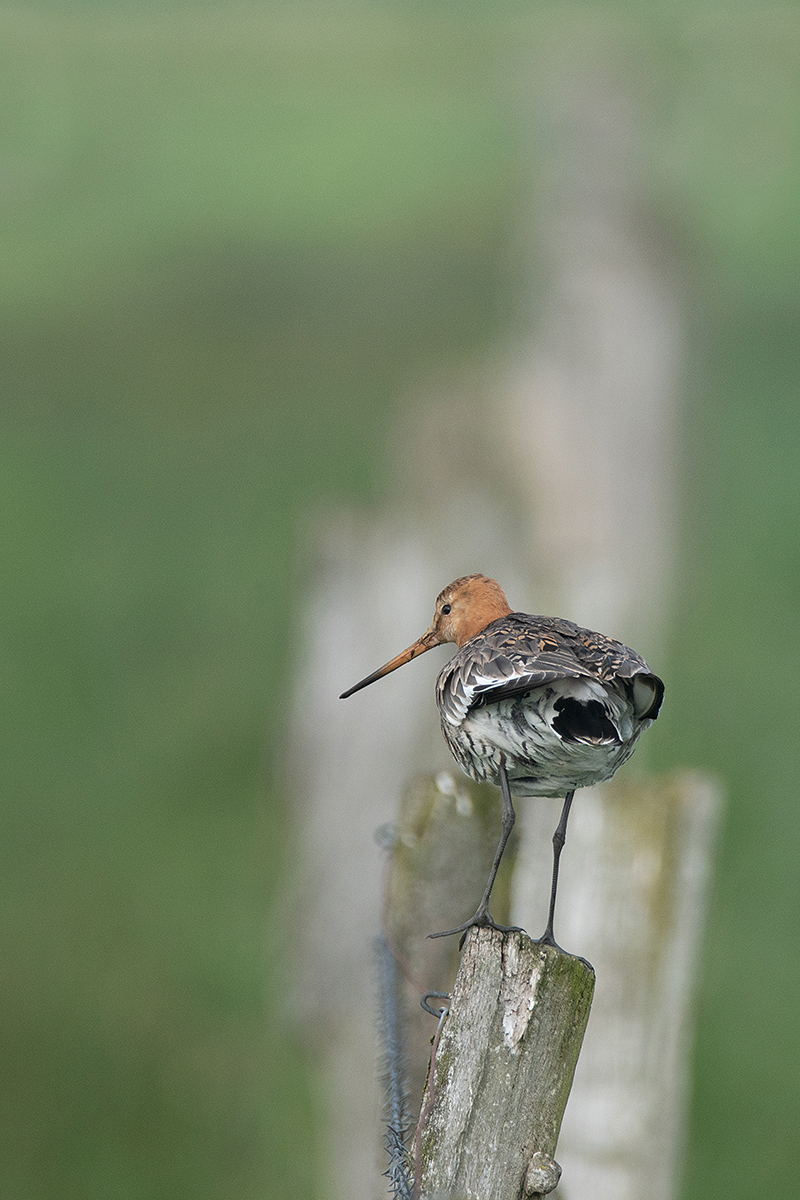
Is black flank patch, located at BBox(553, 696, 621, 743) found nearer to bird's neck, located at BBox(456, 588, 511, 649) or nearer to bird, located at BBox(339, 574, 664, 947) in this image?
bird, located at BBox(339, 574, 664, 947)

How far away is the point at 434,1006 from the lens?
7.36 feet

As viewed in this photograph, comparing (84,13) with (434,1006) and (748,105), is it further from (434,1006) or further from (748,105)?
(434,1006)

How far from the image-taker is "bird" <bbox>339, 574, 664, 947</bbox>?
6.20ft

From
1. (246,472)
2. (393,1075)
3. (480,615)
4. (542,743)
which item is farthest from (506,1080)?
(246,472)

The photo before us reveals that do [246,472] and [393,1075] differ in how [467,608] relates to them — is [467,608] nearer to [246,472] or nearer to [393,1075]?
[393,1075]

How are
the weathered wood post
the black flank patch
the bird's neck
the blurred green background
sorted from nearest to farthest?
1. the weathered wood post
2. the black flank patch
3. the bird's neck
4. the blurred green background

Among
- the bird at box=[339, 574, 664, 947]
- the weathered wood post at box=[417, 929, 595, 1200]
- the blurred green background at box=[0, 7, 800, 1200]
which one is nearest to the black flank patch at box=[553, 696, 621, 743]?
the bird at box=[339, 574, 664, 947]

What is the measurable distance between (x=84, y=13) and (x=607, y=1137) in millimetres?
24452

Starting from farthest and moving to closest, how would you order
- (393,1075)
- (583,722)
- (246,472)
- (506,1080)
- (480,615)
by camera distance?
(246,472) < (480,615) < (583,722) < (393,1075) < (506,1080)

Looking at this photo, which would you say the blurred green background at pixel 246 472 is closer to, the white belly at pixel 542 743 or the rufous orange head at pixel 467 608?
the rufous orange head at pixel 467 608

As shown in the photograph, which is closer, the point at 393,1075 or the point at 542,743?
the point at 393,1075

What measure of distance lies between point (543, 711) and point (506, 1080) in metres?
0.62

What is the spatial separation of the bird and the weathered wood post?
0.28 metres

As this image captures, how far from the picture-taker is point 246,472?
13656 millimetres
